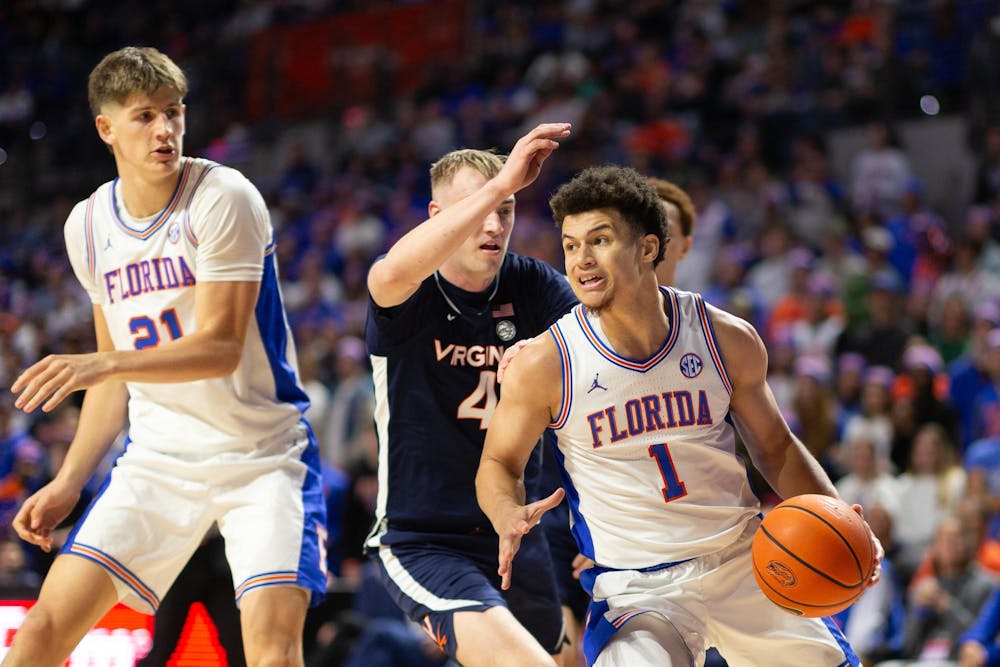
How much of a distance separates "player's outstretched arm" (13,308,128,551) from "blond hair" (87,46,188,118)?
79 cm

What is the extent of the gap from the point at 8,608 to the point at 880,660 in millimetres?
4976

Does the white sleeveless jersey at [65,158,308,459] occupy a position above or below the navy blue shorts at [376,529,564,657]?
above

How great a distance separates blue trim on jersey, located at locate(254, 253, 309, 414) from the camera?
4496 mm

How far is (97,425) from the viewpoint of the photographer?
15.1 feet

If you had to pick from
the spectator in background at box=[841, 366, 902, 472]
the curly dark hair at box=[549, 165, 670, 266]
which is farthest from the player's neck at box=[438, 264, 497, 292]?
the spectator in background at box=[841, 366, 902, 472]

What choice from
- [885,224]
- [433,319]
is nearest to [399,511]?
[433,319]

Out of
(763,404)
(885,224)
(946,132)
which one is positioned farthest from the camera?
(946,132)

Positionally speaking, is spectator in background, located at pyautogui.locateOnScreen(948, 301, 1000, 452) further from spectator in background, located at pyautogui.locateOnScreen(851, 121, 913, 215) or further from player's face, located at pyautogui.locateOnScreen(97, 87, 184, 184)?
player's face, located at pyautogui.locateOnScreen(97, 87, 184, 184)

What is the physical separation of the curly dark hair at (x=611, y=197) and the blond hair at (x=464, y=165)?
0.48 metres

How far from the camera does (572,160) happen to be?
13414mm

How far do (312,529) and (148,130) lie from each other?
1507 millimetres

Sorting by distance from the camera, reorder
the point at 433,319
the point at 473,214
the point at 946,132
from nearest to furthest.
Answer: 1. the point at 473,214
2. the point at 433,319
3. the point at 946,132

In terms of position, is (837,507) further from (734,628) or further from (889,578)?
(889,578)

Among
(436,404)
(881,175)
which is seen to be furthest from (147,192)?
(881,175)
